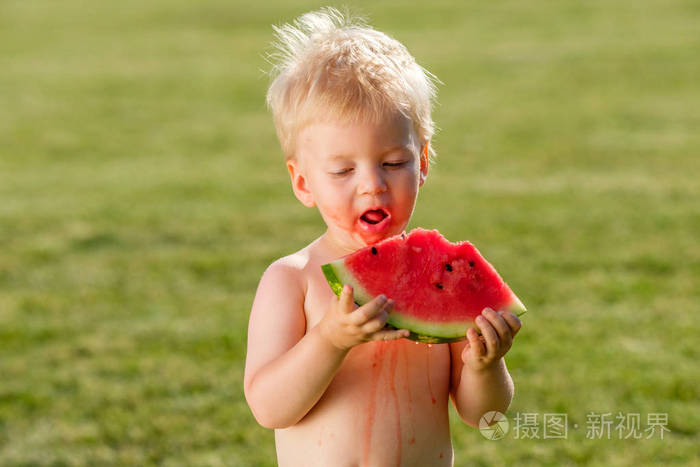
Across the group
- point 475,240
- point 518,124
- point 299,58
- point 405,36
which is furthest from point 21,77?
point 299,58

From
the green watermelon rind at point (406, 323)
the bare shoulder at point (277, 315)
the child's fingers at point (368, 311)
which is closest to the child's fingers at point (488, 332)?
the green watermelon rind at point (406, 323)

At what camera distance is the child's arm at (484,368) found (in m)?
2.13

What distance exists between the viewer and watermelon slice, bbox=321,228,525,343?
2.22 metres

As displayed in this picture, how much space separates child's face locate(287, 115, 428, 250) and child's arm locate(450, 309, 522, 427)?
14.1 inches

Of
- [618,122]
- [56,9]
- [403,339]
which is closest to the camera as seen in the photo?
[403,339]

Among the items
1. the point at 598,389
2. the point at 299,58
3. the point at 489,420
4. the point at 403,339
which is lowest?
the point at 598,389

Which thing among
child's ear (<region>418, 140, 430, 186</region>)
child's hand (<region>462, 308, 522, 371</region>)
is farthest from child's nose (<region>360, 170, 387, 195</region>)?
child's hand (<region>462, 308, 522, 371</region>)

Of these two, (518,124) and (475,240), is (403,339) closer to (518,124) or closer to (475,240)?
(475,240)

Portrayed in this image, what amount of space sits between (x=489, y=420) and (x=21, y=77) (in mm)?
14802

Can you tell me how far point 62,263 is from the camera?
6988 mm

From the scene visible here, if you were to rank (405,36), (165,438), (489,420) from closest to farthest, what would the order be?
(489,420) < (165,438) < (405,36)

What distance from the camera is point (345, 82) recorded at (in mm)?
2287

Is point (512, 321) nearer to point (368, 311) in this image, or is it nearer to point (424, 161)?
point (368, 311)

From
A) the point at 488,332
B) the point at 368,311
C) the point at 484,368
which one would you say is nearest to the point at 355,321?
the point at 368,311
